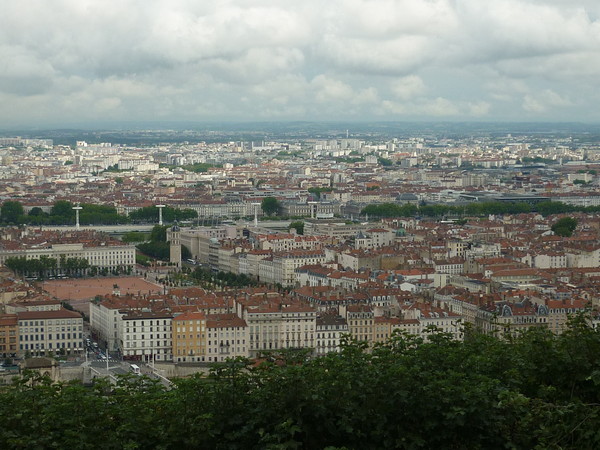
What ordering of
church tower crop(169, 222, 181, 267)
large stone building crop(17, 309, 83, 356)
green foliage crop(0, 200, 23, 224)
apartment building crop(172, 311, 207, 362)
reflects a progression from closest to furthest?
apartment building crop(172, 311, 207, 362) → large stone building crop(17, 309, 83, 356) → church tower crop(169, 222, 181, 267) → green foliage crop(0, 200, 23, 224)

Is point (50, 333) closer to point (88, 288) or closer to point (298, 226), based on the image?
point (88, 288)

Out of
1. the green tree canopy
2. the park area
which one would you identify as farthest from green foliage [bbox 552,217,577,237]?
the green tree canopy

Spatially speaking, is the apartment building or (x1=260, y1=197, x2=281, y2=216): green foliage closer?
the apartment building

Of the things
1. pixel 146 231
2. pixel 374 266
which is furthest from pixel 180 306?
pixel 146 231

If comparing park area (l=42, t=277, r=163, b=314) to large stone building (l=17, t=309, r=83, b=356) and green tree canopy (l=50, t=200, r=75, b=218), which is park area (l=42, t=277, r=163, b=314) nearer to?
large stone building (l=17, t=309, r=83, b=356)

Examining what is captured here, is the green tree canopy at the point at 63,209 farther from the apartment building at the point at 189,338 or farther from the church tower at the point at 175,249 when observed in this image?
the apartment building at the point at 189,338

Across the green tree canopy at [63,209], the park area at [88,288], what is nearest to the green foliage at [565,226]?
the park area at [88,288]
